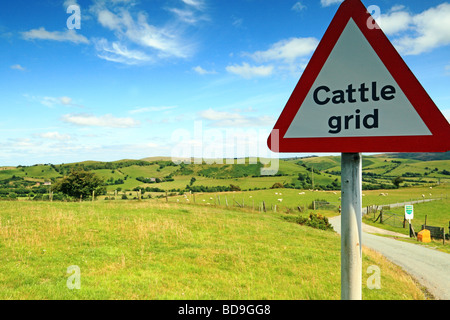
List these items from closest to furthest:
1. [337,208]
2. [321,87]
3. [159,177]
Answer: [321,87] < [337,208] < [159,177]

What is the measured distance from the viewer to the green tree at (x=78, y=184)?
6069cm

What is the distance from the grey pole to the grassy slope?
16.9ft

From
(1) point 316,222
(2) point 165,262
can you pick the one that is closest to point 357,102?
(2) point 165,262

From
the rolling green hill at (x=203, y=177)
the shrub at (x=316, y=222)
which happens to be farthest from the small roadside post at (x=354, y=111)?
the rolling green hill at (x=203, y=177)

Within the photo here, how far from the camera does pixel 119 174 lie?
11450cm

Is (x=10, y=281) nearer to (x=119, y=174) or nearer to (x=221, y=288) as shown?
(x=221, y=288)

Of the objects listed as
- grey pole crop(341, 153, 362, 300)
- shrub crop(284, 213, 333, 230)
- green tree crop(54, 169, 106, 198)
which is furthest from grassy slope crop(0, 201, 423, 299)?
green tree crop(54, 169, 106, 198)

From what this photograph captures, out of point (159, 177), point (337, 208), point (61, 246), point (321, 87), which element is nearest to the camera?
point (321, 87)

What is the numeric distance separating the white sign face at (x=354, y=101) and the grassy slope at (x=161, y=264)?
19.1 ft

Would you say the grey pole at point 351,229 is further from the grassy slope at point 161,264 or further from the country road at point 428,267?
→ the country road at point 428,267

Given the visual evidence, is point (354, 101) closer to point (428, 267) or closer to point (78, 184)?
point (428, 267)

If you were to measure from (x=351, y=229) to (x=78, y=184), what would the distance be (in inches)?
2681
